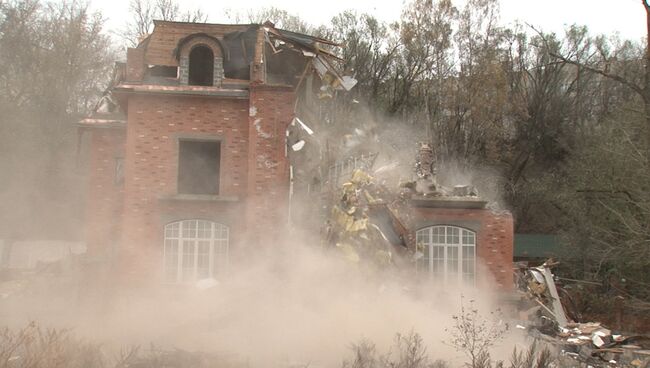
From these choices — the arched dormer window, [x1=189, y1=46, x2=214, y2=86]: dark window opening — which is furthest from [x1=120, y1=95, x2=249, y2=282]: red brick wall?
[x1=189, y1=46, x2=214, y2=86]: dark window opening

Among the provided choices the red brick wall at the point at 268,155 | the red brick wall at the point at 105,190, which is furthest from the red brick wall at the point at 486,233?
the red brick wall at the point at 105,190

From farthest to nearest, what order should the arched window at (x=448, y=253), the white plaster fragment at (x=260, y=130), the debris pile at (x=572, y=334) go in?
the arched window at (x=448, y=253) → the white plaster fragment at (x=260, y=130) → the debris pile at (x=572, y=334)

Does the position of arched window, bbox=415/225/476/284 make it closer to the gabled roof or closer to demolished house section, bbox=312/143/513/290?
demolished house section, bbox=312/143/513/290

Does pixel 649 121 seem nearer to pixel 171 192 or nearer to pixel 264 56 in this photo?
pixel 264 56

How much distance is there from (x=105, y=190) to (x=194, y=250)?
172 inches

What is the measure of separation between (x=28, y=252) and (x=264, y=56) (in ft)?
47.9

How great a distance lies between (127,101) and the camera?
17688mm

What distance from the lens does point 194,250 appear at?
17.2 meters

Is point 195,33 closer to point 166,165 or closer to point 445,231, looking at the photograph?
point 166,165

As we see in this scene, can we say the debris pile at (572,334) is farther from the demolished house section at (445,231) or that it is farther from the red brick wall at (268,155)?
the red brick wall at (268,155)

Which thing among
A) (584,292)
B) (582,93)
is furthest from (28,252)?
(582,93)

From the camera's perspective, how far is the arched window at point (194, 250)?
17047 mm

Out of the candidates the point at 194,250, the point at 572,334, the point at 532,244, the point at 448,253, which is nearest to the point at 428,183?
the point at 448,253

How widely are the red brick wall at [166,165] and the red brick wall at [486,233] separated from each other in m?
5.00
